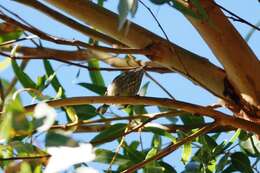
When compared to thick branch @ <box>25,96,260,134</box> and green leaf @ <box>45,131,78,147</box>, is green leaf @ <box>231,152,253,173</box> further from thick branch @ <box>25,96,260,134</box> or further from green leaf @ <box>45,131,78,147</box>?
green leaf @ <box>45,131,78,147</box>

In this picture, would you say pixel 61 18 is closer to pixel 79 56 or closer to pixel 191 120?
pixel 79 56

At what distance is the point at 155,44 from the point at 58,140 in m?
0.52

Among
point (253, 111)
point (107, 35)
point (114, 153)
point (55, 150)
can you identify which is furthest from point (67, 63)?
point (55, 150)

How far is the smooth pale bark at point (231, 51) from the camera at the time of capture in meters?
1.07

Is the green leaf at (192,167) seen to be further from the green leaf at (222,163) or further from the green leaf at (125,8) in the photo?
the green leaf at (125,8)

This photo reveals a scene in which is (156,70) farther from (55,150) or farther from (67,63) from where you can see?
(55,150)

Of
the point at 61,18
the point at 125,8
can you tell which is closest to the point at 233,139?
the point at 61,18

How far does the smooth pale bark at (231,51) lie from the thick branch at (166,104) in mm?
69

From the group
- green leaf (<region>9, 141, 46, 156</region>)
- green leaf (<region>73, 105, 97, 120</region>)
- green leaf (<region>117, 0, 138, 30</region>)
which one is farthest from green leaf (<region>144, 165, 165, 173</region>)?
green leaf (<region>117, 0, 138, 30</region>)

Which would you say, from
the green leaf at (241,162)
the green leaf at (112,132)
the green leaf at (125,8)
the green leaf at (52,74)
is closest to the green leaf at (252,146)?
the green leaf at (241,162)

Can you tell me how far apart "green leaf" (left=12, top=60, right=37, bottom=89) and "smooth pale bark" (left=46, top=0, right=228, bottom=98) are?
0.57ft

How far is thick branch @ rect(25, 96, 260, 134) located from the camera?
91cm

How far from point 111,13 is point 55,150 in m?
0.50

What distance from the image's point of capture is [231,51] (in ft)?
3.51
